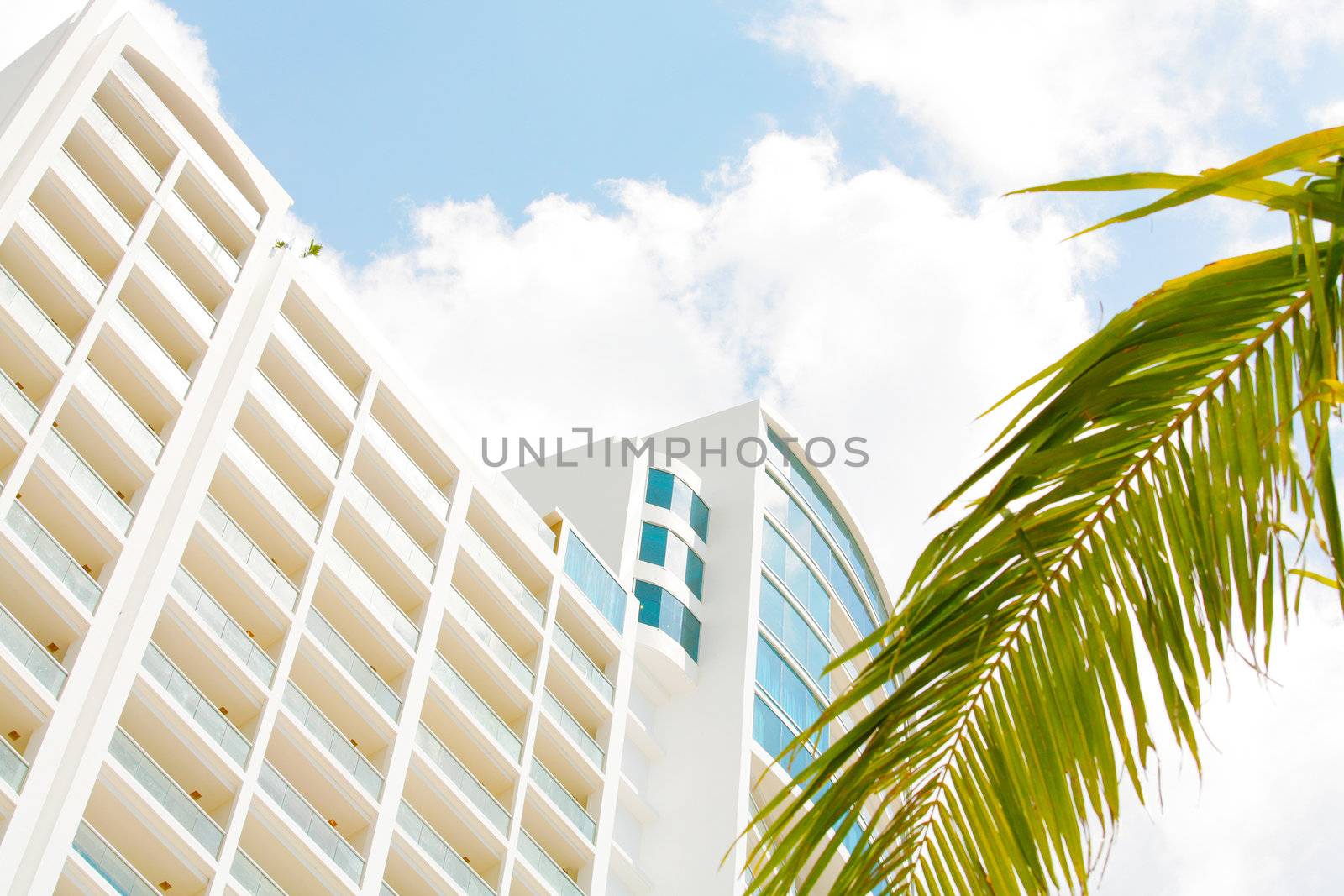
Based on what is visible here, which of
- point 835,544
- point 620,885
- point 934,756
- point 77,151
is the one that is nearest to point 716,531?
point 835,544

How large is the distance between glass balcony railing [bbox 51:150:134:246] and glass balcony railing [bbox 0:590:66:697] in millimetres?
11020

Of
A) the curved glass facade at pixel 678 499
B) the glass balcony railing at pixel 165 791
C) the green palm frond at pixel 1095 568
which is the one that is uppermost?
the curved glass facade at pixel 678 499

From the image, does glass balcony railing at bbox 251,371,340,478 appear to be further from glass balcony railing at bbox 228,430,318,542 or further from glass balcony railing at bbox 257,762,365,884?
glass balcony railing at bbox 257,762,365,884

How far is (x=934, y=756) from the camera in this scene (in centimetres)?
279

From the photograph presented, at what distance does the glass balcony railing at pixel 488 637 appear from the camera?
39812 millimetres

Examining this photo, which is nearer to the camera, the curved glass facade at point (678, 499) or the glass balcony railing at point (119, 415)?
the glass balcony railing at point (119, 415)

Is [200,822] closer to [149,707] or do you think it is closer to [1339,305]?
[149,707]

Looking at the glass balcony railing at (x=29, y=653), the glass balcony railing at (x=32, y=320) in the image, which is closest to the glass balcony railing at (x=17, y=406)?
the glass balcony railing at (x=32, y=320)

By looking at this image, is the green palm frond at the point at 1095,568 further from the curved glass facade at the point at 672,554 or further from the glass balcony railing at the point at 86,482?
the curved glass facade at the point at 672,554

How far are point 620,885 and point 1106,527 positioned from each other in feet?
135

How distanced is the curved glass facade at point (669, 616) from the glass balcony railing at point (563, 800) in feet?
26.9

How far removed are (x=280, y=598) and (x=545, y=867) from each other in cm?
1059

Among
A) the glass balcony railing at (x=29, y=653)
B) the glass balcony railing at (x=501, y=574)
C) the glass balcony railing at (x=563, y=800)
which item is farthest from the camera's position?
the glass balcony railing at (x=501, y=574)

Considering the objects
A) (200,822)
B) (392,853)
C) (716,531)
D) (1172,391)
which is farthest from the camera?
(716,531)
